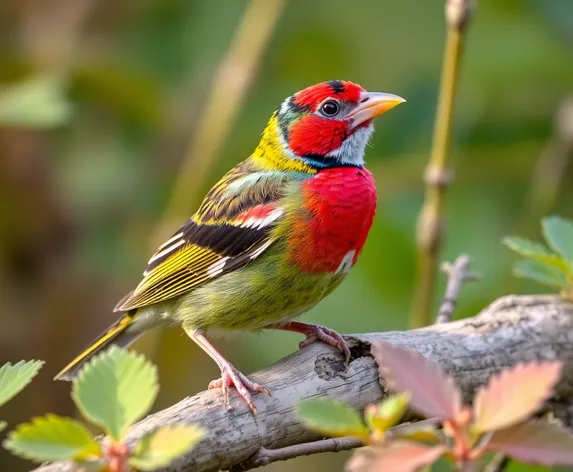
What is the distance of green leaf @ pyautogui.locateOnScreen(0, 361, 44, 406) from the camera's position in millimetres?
1444

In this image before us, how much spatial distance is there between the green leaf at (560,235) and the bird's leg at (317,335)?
2.20ft

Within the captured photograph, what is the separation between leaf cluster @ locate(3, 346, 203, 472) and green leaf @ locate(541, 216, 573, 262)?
1552mm

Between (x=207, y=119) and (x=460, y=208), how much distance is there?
1295 millimetres

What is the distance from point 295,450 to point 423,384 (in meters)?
0.72

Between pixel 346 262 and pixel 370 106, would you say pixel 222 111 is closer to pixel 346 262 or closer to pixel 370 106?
pixel 370 106

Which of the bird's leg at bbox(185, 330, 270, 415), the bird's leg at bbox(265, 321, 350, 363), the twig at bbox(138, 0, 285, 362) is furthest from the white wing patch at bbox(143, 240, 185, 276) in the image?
the bird's leg at bbox(185, 330, 270, 415)

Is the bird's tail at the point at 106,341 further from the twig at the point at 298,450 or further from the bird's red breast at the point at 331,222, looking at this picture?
the twig at the point at 298,450

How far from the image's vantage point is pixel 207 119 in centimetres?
427

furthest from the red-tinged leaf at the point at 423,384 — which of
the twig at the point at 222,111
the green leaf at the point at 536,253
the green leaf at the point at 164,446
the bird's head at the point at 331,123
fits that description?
the twig at the point at 222,111

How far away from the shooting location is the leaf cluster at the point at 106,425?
1.31m

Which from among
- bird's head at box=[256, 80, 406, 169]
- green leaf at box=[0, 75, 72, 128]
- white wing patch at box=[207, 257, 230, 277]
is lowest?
white wing patch at box=[207, 257, 230, 277]

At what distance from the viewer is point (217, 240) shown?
10.5ft

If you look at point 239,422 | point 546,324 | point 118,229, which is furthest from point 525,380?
point 118,229

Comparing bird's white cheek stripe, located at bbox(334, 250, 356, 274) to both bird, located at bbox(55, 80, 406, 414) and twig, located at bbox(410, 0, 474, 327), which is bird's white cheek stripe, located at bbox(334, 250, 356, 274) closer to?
bird, located at bbox(55, 80, 406, 414)
